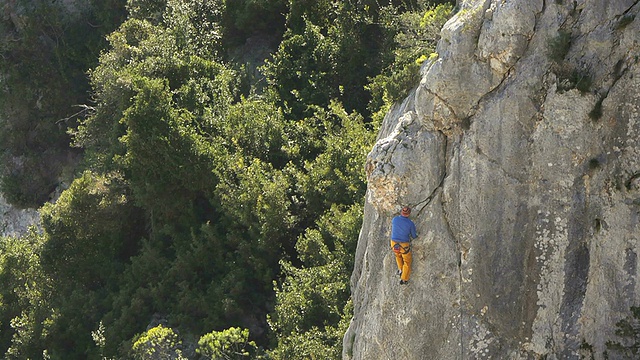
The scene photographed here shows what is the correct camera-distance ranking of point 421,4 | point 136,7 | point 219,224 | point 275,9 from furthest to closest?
point 136,7, point 275,9, point 219,224, point 421,4

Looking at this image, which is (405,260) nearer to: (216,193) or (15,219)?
(216,193)

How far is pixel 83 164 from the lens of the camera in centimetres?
3709

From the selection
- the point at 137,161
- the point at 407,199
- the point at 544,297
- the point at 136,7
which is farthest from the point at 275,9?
the point at 544,297

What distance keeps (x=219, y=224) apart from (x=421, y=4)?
33.2 feet

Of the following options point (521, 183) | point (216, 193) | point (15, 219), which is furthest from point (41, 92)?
point (521, 183)

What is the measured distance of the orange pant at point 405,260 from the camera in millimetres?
17125

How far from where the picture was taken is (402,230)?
17.0m

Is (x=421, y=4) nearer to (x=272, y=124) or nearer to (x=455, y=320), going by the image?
(x=272, y=124)

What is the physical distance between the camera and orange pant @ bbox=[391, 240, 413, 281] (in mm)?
17125

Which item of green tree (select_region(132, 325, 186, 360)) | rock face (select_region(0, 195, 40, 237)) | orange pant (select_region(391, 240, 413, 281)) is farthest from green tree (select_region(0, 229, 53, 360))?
orange pant (select_region(391, 240, 413, 281))

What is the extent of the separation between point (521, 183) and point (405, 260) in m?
2.72

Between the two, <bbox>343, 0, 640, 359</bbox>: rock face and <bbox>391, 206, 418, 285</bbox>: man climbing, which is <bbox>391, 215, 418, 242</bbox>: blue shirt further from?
<bbox>343, 0, 640, 359</bbox>: rock face

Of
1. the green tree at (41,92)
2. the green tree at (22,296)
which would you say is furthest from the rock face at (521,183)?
the green tree at (41,92)

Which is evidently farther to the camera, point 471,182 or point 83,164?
point 83,164
